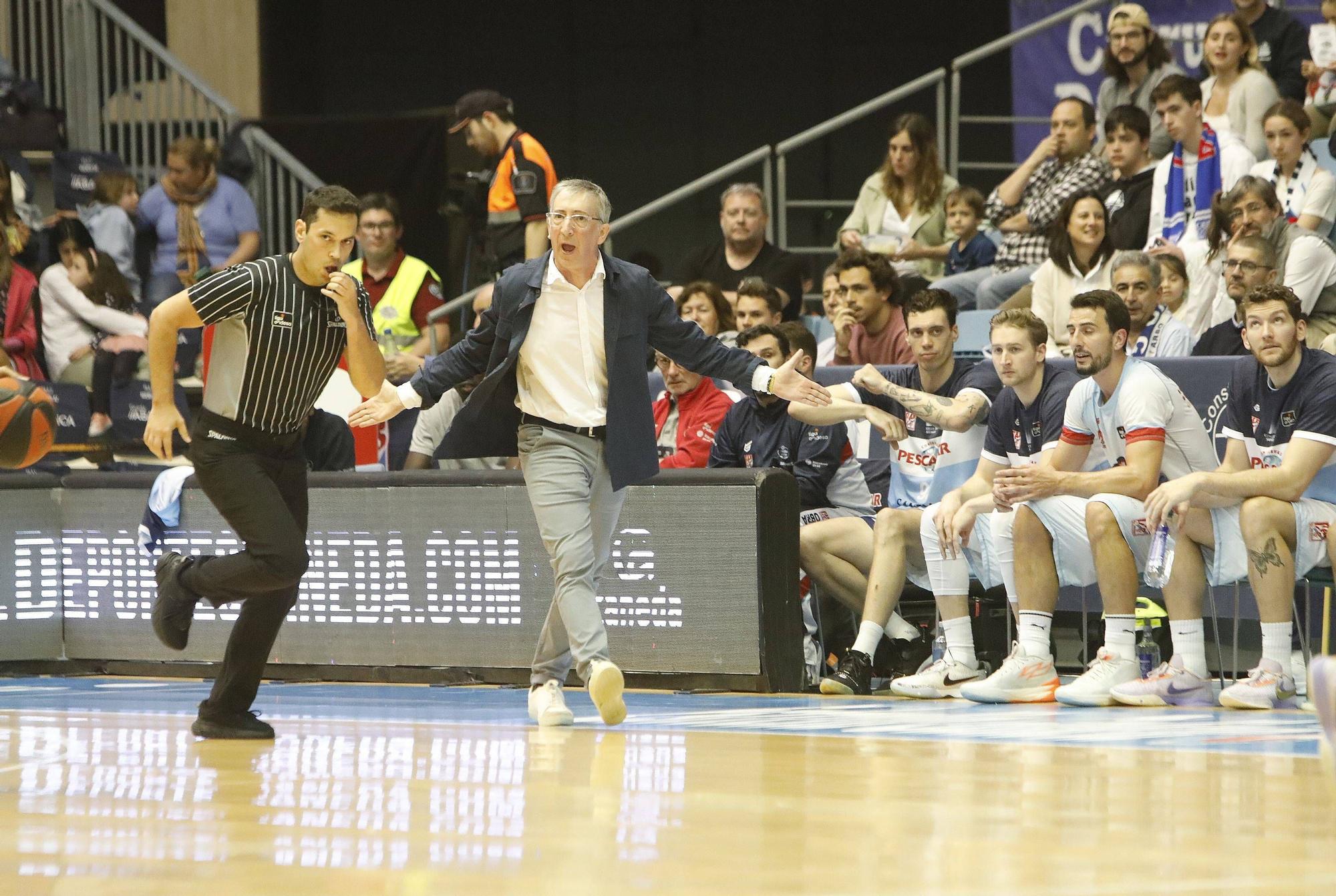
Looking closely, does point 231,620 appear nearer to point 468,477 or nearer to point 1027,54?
point 468,477

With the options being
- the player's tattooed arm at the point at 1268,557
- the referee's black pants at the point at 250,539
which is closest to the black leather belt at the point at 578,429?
the referee's black pants at the point at 250,539

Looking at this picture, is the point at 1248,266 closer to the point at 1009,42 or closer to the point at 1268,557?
the point at 1268,557

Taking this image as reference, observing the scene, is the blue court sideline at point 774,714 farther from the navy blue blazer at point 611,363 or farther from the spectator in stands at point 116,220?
the spectator in stands at point 116,220

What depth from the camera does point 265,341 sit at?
613cm

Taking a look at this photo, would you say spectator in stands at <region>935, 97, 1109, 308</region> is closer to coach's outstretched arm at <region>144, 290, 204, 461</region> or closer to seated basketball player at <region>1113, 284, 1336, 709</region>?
seated basketball player at <region>1113, 284, 1336, 709</region>

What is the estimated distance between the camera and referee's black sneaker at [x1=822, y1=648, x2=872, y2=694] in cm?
761

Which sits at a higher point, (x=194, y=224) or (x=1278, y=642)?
(x=194, y=224)

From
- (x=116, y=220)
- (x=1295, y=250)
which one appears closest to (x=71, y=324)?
(x=116, y=220)

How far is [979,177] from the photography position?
45.3 feet

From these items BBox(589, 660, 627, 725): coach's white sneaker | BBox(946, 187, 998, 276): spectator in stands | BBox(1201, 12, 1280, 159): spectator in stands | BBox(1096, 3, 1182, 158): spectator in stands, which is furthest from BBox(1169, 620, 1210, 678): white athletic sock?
BBox(1096, 3, 1182, 158): spectator in stands

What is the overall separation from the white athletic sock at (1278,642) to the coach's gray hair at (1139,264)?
2062 millimetres

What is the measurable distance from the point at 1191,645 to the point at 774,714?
5.31 ft

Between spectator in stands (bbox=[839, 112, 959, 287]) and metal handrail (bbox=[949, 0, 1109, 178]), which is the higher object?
metal handrail (bbox=[949, 0, 1109, 178])

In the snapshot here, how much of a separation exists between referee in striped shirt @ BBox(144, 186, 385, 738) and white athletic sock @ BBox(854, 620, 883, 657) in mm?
2507
